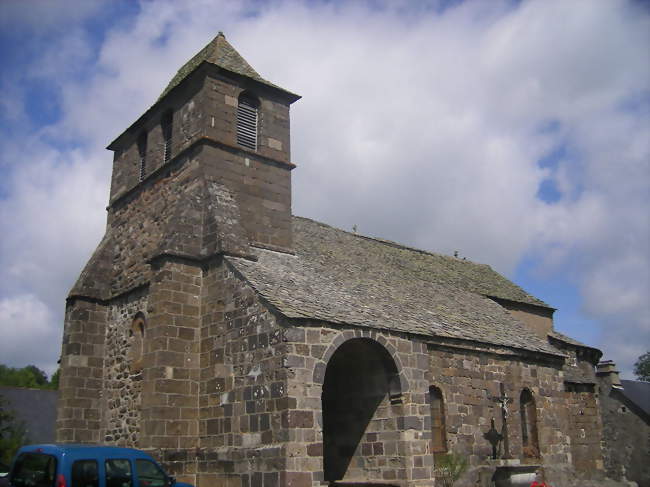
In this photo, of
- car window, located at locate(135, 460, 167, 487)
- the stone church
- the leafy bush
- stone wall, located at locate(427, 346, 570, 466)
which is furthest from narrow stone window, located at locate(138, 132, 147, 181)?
the leafy bush

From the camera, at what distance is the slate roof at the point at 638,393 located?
99.9ft

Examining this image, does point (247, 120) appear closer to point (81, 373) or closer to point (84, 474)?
point (81, 373)

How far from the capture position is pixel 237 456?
513 inches

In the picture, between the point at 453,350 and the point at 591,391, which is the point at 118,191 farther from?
the point at 591,391

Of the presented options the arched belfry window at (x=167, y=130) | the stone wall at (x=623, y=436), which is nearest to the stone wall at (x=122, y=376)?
the arched belfry window at (x=167, y=130)

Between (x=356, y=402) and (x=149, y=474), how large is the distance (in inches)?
234

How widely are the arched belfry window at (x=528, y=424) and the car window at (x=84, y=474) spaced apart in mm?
13266

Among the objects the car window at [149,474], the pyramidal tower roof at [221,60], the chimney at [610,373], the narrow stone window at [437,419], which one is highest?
the pyramidal tower roof at [221,60]

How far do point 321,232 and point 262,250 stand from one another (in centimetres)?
606

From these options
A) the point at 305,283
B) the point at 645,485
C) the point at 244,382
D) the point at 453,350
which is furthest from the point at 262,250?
the point at 645,485

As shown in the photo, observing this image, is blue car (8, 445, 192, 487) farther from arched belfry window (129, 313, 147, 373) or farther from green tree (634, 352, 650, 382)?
green tree (634, 352, 650, 382)

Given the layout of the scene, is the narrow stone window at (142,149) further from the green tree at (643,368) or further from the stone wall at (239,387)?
the green tree at (643,368)

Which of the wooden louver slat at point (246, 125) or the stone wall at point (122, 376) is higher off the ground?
the wooden louver slat at point (246, 125)

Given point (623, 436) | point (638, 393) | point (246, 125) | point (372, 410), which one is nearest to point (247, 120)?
point (246, 125)
